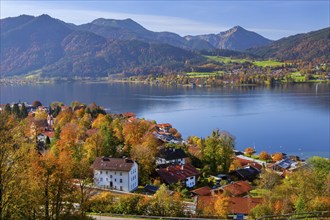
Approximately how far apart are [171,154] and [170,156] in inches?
15.3

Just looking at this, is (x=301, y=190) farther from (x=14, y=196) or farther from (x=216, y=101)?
(x=216, y=101)

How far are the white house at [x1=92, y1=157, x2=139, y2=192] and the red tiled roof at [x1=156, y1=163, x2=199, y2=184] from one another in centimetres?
257

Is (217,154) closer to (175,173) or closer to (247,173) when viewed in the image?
(247,173)

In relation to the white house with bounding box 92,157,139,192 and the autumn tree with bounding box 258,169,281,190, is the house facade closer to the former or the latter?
the white house with bounding box 92,157,139,192

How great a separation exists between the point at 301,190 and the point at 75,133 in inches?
981

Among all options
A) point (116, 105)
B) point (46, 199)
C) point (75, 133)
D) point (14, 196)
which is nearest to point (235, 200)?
point (46, 199)

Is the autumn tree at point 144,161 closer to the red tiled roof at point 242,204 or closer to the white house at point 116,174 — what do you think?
the white house at point 116,174

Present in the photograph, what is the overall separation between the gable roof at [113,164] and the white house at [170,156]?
7.36 meters

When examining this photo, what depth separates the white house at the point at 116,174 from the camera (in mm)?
28344

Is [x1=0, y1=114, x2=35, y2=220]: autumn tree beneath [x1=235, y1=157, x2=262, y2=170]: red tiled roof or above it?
above

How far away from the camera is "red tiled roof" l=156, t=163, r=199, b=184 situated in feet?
101

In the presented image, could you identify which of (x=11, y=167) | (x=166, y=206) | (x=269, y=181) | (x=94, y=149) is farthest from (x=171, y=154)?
(x=11, y=167)

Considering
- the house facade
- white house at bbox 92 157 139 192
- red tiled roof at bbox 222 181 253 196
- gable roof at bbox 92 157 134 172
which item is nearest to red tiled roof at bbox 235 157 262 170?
the house facade

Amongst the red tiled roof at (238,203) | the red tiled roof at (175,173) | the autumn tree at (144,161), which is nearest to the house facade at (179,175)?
the red tiled roof at (175,173)
